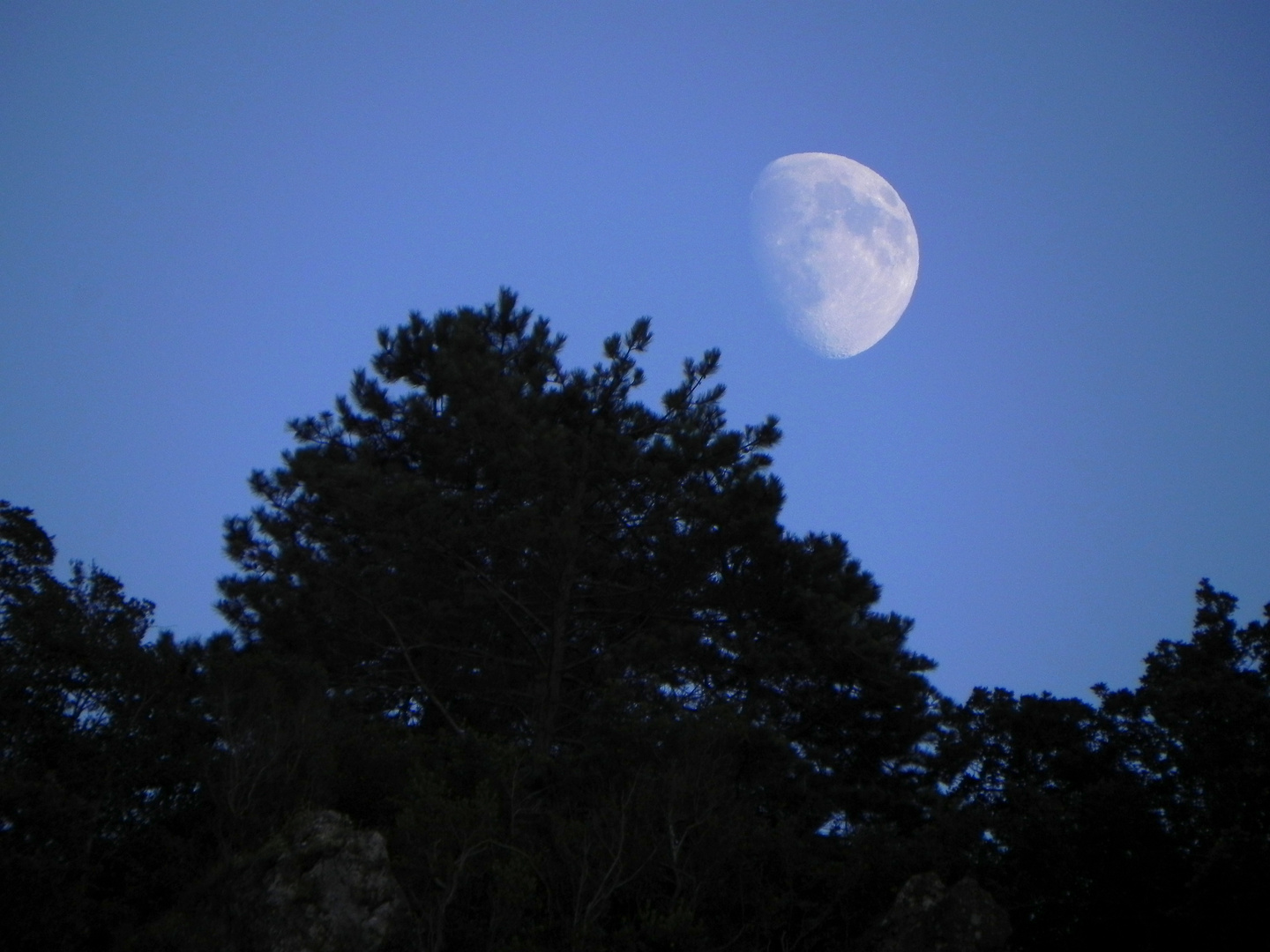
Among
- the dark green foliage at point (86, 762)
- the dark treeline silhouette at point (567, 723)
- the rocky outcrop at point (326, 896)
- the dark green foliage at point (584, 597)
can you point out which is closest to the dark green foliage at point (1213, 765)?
the dark treeline silhouette at point (567, 723)

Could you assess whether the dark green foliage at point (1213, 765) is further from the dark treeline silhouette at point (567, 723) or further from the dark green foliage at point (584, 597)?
the dark green foliage at point (584, 597)

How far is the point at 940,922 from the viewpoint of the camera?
11.0 meters

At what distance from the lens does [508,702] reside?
57.2ft

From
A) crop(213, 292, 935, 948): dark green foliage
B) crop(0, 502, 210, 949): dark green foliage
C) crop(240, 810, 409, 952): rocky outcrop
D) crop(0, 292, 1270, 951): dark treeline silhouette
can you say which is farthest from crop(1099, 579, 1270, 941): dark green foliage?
crop(0, 502, 210, 949): dark green foliage

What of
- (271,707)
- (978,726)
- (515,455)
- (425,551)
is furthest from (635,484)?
(271,707)

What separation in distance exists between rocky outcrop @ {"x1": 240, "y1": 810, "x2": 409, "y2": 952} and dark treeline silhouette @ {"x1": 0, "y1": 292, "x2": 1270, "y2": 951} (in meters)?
0.20

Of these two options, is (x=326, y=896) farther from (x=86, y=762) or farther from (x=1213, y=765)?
(x=1213, y=765)

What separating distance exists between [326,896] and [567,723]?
22.4 ft

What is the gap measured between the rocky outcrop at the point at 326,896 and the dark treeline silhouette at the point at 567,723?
201mm

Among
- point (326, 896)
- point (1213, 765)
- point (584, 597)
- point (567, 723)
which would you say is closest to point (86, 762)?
point (326, 896)

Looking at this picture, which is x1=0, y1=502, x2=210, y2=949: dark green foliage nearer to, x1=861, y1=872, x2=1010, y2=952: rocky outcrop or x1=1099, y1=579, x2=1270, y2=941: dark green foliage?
x1=861, y1=872, x2=1010, y2=952: rocky outcrop

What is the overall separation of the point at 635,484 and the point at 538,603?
249cm

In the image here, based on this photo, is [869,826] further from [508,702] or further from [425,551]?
[425,551]

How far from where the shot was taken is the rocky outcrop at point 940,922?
10.9 m
